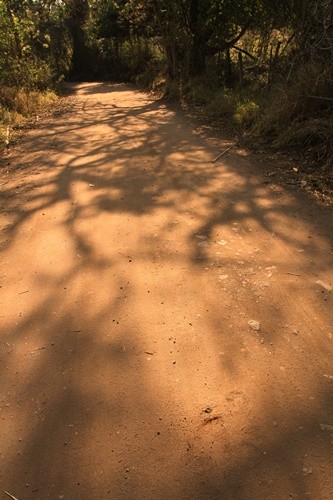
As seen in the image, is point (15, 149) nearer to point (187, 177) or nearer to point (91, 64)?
point (187, 177)

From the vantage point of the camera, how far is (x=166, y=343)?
2674 millimetres

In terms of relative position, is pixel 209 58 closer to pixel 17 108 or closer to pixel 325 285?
pixel 17 108

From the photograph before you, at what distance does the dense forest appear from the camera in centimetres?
632

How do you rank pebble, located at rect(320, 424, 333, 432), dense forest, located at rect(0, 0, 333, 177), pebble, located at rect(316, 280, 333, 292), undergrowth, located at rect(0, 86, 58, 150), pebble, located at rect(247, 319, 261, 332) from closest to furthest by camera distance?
1. pebble, located at rect(320, 424, 333, 432)
2. pebble, located at rect(247, 319, 261, 332)
3. pebble, located at rect(316, 280, 333, 292)
4. dense forest, located at rect(0, 0, 333, 177)
5. undergrowth, located at rect(0, 86, 58, 150)

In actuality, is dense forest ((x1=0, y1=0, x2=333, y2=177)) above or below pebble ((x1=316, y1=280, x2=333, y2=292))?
above

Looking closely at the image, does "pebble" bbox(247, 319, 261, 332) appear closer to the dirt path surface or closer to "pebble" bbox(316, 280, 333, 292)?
the dirt path surface

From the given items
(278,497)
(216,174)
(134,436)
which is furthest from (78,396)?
(216,174)

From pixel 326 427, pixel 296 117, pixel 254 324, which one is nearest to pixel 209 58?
pixel 296 117

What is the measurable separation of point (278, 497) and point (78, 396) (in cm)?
119

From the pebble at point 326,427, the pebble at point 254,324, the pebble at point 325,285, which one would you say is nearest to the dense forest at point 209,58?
the pebble at point 325,285

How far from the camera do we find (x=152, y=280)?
3.29 meters

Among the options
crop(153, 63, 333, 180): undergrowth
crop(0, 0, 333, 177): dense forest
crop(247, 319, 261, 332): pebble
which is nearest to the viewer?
crop(247, 319, 261, 332): pebble

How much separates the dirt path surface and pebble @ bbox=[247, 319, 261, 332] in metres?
0.01

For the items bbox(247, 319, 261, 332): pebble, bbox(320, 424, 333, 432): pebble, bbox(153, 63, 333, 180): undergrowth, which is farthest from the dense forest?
bbox(320, 424, 333, 432): pebble
